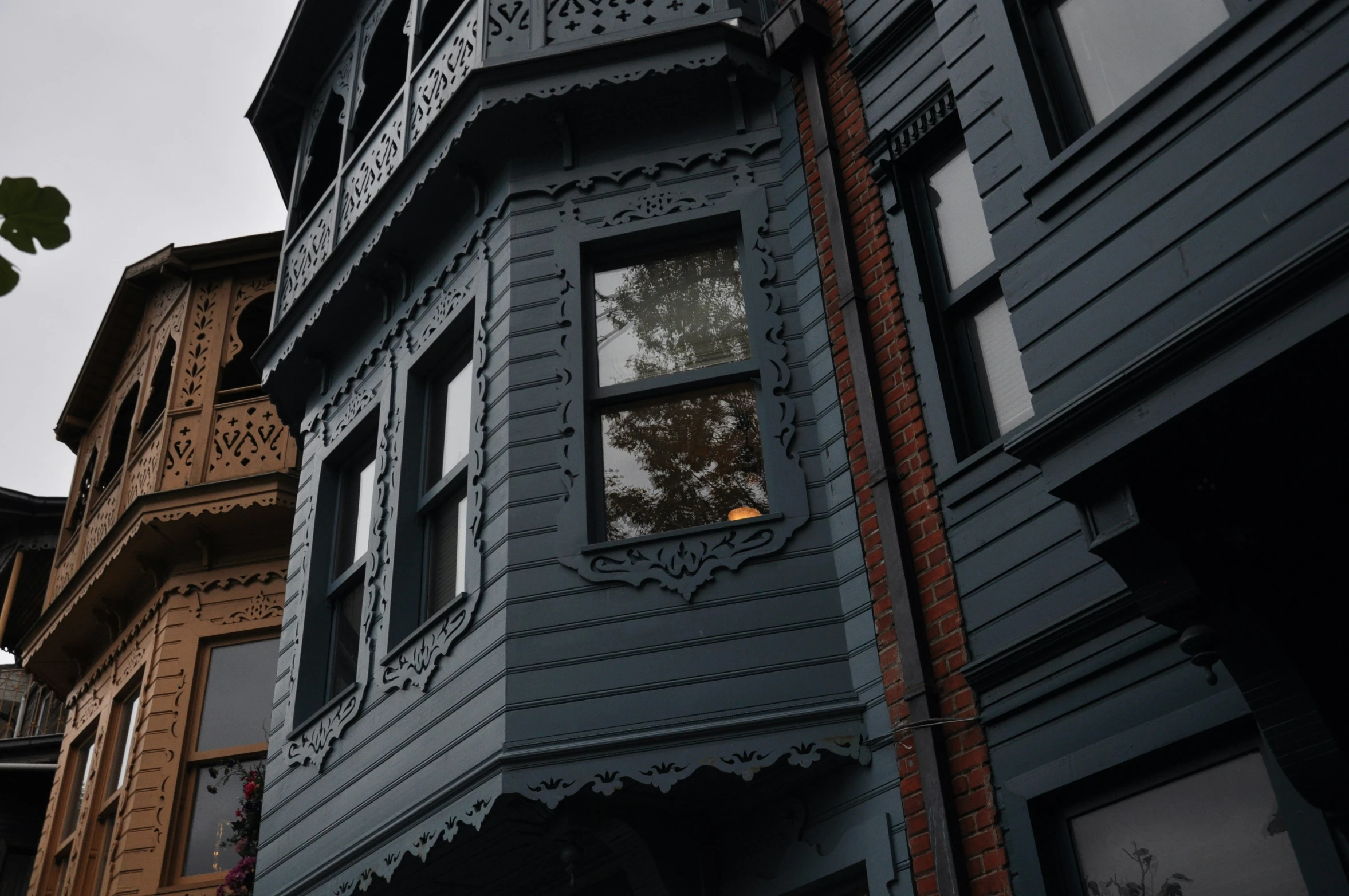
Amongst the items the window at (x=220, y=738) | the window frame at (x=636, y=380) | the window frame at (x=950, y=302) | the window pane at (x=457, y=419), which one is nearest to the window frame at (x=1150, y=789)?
the window frame at (x=950, y=302)

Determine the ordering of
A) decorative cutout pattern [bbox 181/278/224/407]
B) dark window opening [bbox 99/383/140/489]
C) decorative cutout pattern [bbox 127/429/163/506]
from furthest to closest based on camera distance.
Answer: dark window opening [bbox 99/383/140/489] < decorative cutout pattern [bbox 181/278/224/407] < decorative cutout pattern [bbox 127/429/163/506]

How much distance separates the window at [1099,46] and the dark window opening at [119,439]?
1346 cm

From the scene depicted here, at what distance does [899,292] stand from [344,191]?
17.5 feet

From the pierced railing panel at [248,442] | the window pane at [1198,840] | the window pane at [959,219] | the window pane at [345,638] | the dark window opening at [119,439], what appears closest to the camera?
the window pane at [1198,840]

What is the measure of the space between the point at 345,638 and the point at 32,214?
7229 mm

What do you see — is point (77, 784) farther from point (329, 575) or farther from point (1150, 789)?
point (1150, 789)

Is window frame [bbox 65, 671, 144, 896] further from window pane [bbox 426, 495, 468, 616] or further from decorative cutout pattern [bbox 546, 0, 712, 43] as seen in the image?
decorative cutout pattern [bbox 546, 0, 712, 43]

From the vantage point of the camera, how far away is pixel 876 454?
6566mm

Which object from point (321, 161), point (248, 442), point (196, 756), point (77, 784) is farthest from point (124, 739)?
point (321, 161)

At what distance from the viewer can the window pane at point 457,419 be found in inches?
339

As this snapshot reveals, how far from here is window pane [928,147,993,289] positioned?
6.85 metres

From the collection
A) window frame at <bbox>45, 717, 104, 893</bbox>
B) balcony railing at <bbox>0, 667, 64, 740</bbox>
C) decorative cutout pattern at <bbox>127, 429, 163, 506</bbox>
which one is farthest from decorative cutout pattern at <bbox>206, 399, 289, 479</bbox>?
balcony railing at <bbox>0, 667, 64, 740</bbox>

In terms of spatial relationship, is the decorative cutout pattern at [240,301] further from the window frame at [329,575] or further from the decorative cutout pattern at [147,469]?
the window frame at [329,575]

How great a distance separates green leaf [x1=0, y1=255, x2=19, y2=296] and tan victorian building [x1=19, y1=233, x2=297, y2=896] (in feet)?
33.7
